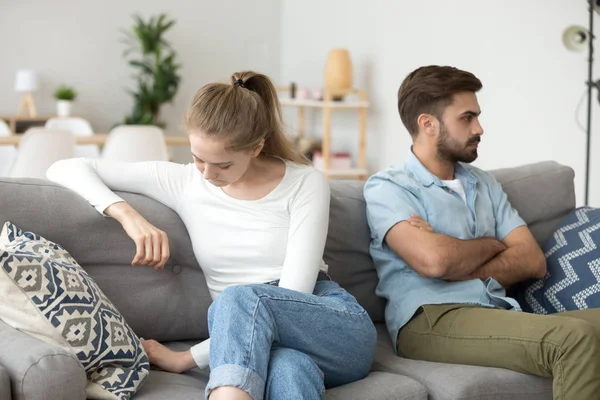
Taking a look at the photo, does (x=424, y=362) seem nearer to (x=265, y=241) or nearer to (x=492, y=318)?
(x=492, y=318)

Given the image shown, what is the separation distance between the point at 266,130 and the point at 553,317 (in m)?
0.84

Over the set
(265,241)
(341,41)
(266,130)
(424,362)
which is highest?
(341,41)

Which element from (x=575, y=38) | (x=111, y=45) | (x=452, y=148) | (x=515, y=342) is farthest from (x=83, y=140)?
(x=515, y=342)

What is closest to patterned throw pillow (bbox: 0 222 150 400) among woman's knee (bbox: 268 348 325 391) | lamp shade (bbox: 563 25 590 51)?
woman's knee (bbox: 268 348 325 391)

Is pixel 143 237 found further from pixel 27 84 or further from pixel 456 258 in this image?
pixel 27 84

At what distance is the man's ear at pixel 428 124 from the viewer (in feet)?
8.04

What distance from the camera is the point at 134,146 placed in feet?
15.3

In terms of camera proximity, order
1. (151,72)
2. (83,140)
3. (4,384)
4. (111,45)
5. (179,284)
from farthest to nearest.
Answer: (111,45) → (151,72) → (83,140) → (179,284) → (4,384)

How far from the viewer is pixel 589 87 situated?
3875 millimetres

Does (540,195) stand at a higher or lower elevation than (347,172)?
higher

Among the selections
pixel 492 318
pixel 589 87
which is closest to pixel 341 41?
pixel 589 87

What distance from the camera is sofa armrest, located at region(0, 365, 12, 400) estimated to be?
5.02ft

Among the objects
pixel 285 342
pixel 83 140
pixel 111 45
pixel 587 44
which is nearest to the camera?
pixel 285 342

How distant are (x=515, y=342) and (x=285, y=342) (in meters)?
0.59
